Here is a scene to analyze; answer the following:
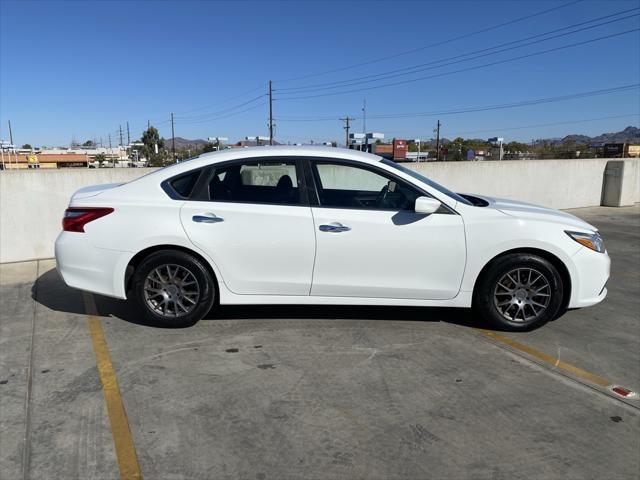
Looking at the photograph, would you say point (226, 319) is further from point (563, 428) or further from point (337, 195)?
point (563, 428)

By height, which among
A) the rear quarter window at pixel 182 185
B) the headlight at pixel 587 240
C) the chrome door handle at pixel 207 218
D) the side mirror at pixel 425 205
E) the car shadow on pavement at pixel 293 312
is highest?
the rear quarter window at pixel 182 185

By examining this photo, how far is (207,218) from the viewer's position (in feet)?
14.1

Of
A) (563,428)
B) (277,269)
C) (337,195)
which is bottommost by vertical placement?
(563,428)

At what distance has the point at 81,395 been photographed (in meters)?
3.33

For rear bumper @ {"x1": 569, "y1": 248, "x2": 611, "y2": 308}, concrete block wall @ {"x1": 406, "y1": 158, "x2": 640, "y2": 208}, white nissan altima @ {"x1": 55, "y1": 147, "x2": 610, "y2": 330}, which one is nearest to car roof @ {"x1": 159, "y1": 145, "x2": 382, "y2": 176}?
white nissan altima @ {"x1": 55, "y1": 147, "x2": 610, "y2": 330}

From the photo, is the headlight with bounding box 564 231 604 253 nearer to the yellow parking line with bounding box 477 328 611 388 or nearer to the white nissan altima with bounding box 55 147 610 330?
the white nissan altima with bounding box 55 147 610 330

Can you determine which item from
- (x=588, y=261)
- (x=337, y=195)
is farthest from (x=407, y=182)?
(x=588, y=261)

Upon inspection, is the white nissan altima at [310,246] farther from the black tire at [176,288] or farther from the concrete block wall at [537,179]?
the concrete block wall at [537,179]

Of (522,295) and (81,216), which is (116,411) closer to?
(81,216)

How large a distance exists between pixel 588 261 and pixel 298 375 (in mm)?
2725

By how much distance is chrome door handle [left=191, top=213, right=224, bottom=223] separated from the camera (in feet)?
14.1

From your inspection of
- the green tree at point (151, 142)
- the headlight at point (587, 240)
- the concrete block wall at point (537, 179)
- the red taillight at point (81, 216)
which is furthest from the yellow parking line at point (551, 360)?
the green tree at point (151, 142)

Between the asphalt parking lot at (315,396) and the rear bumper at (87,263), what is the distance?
1.41 feet

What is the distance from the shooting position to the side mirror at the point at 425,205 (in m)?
4.19
